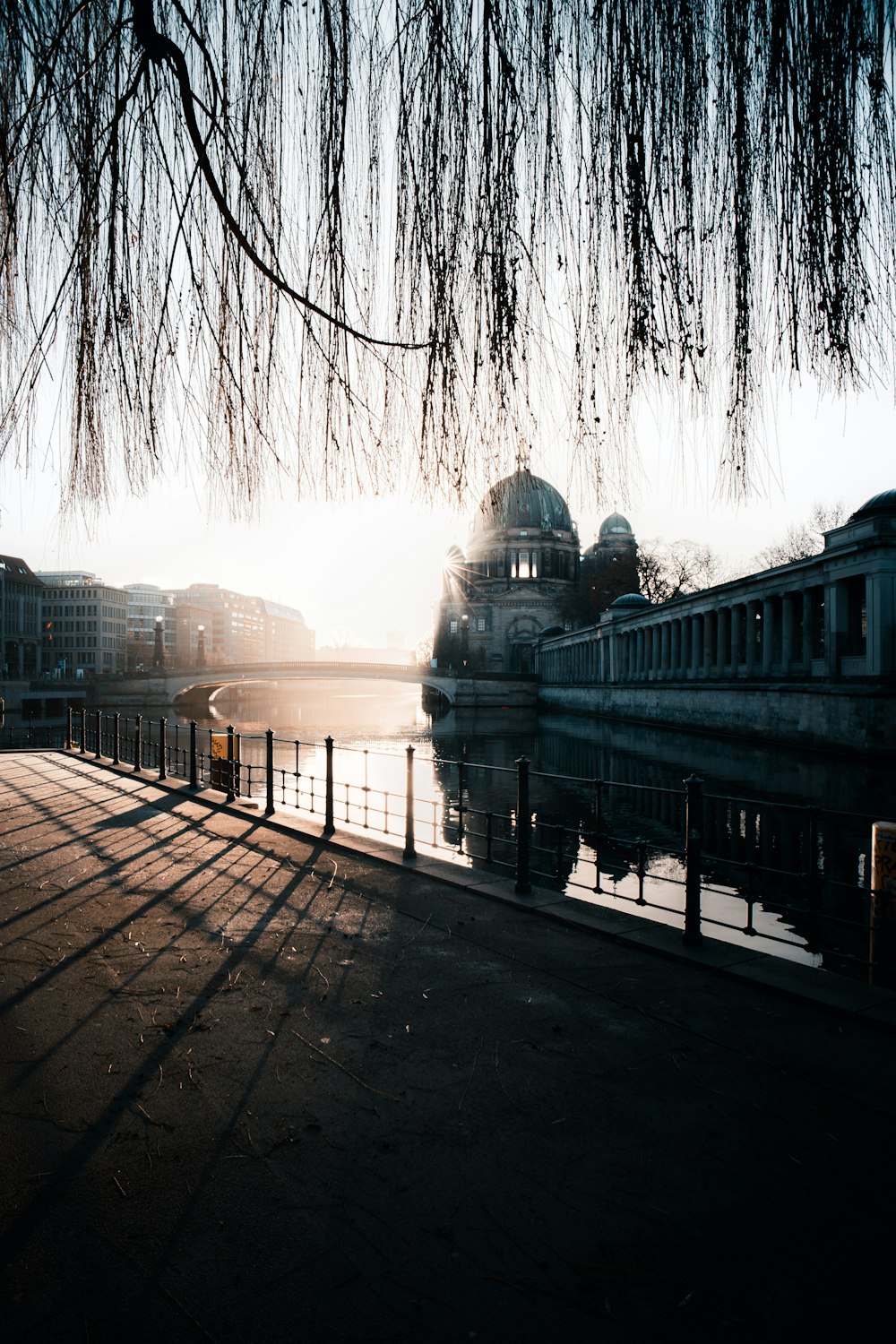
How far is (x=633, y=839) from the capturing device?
60.2 feet

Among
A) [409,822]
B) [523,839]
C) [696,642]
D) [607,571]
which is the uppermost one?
[607,571]

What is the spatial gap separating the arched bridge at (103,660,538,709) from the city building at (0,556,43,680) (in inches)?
1295

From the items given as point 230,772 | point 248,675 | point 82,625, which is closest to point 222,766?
point 230,772

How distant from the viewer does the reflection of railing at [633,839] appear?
20.7 ft

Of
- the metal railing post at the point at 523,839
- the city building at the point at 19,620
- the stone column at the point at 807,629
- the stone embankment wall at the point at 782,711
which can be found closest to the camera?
the metal railing post at the point at 523,839

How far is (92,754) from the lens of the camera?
21.9 metres

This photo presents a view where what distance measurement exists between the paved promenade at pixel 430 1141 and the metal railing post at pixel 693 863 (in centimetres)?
29

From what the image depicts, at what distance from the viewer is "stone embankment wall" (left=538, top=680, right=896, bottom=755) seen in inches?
1002

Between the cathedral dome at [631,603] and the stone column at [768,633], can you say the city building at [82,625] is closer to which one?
the cathedral dome at [631,603]

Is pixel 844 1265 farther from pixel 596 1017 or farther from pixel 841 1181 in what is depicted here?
pixel 596 1017

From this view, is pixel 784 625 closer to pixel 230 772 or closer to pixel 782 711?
pixel 782 711

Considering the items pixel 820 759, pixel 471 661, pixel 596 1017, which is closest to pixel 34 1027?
pixel 596 1017

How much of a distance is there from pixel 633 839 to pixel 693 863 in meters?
12.6

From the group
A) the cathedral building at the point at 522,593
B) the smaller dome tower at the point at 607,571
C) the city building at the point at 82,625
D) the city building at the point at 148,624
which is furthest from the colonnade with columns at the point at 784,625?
the city building at the point at 148,624
